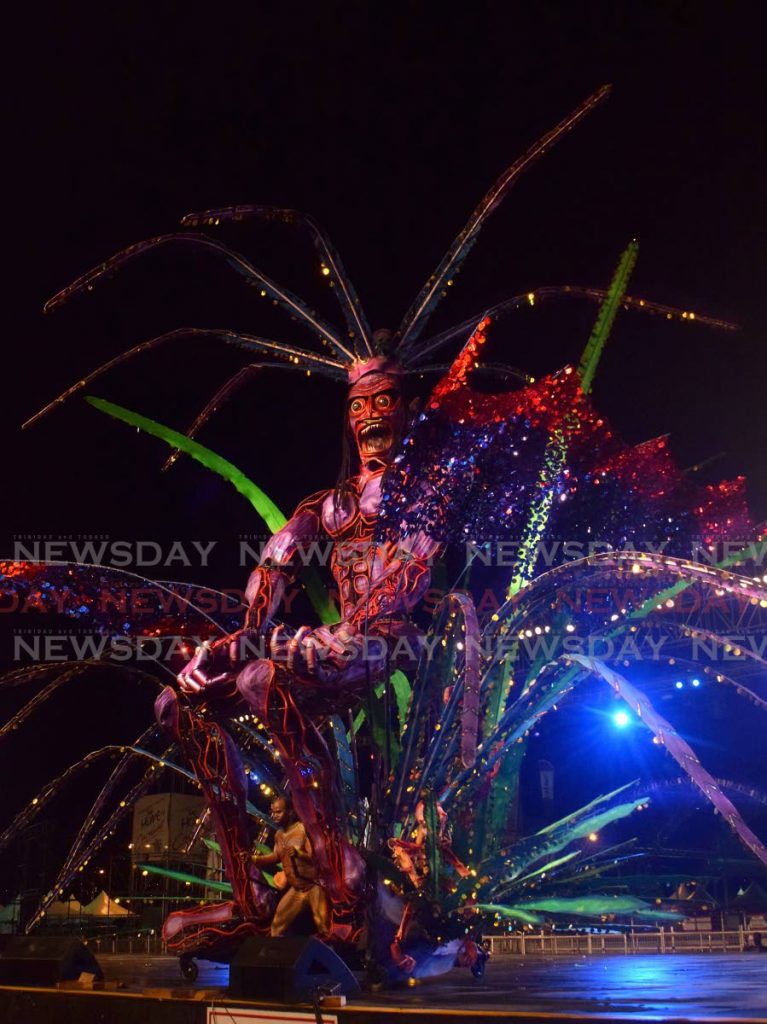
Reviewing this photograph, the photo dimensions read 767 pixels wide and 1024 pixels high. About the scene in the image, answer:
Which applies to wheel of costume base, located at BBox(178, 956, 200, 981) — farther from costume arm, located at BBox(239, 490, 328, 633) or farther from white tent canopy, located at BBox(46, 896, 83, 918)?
white tent canopy, located at BBox(46, 896, 83, 918)

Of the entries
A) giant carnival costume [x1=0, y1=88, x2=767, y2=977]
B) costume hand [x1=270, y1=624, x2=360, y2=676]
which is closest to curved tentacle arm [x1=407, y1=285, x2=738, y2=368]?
giant carnival costume [x1=0, y1=88, x2=767, y2=977]

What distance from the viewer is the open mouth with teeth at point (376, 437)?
494 inches

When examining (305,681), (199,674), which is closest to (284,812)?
(305,681)

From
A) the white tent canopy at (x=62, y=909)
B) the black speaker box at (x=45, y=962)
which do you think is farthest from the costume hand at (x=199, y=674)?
the white tent canopy at (x=62, y=909)

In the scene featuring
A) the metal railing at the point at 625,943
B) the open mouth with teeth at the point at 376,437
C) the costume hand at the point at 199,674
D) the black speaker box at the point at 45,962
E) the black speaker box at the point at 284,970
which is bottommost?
the metal railing at the point at 625,943

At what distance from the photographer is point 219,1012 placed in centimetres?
686

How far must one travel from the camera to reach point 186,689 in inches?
421

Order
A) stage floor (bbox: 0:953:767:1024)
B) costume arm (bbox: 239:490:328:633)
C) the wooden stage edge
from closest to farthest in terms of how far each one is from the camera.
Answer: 1. the wooden stage edge
2. stage floor (bbox: 0:953:767:1024)
3. costume arm (bbox: 239:490:328:633)

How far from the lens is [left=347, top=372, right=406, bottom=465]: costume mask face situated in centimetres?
1255

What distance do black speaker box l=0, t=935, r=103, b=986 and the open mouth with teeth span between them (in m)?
6.16

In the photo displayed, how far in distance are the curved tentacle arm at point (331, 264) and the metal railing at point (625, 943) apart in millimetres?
10605

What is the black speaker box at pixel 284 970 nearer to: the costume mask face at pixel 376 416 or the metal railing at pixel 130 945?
the costume mask face at pixel 376 416

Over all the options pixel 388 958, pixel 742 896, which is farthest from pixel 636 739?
pixel 388 958

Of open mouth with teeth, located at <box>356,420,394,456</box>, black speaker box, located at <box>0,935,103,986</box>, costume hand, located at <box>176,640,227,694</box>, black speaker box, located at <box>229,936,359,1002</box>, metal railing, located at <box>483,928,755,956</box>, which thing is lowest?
metal railing, located at <box>483,928,755,956</box>
